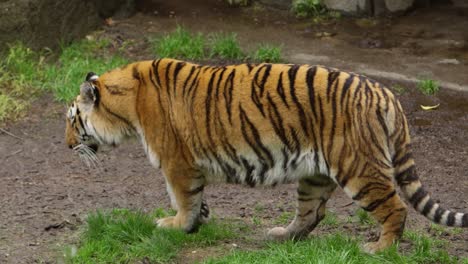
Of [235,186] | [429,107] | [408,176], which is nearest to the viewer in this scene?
[408,176]

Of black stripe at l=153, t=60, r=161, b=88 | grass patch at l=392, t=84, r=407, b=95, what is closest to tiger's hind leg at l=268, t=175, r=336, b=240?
black stripe at l=153, t=60, r=161, b=88

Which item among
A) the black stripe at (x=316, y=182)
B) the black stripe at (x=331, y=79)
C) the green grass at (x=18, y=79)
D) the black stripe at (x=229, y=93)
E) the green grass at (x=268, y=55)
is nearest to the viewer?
the black stripe at (x=331, y=79)

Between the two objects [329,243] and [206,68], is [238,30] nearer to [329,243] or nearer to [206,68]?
[206,68]

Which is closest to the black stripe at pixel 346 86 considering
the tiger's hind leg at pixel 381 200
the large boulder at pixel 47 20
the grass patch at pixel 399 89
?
the tiger's hind leg at pixel 381 200

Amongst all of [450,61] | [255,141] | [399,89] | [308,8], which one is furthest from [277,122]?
[308,8]

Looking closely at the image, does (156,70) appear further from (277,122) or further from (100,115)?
(277,122)

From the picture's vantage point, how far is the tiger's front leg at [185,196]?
5.79 m

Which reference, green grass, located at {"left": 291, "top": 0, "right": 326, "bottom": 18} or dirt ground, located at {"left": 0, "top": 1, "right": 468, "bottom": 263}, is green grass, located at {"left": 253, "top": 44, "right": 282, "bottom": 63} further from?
green grass, located at {"left": 291, "top": 0, "right": 326, "bottom": 18}

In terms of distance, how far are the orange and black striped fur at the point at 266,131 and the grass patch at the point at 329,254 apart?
18 cm

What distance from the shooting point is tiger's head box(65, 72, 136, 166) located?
5.94 m

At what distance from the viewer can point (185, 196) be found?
230 inches

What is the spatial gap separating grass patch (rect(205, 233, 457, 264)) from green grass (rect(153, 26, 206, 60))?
4426 mm

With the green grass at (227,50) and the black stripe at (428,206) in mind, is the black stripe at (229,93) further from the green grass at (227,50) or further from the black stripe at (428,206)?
the green grass at (227,50)

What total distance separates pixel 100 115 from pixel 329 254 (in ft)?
6.04
